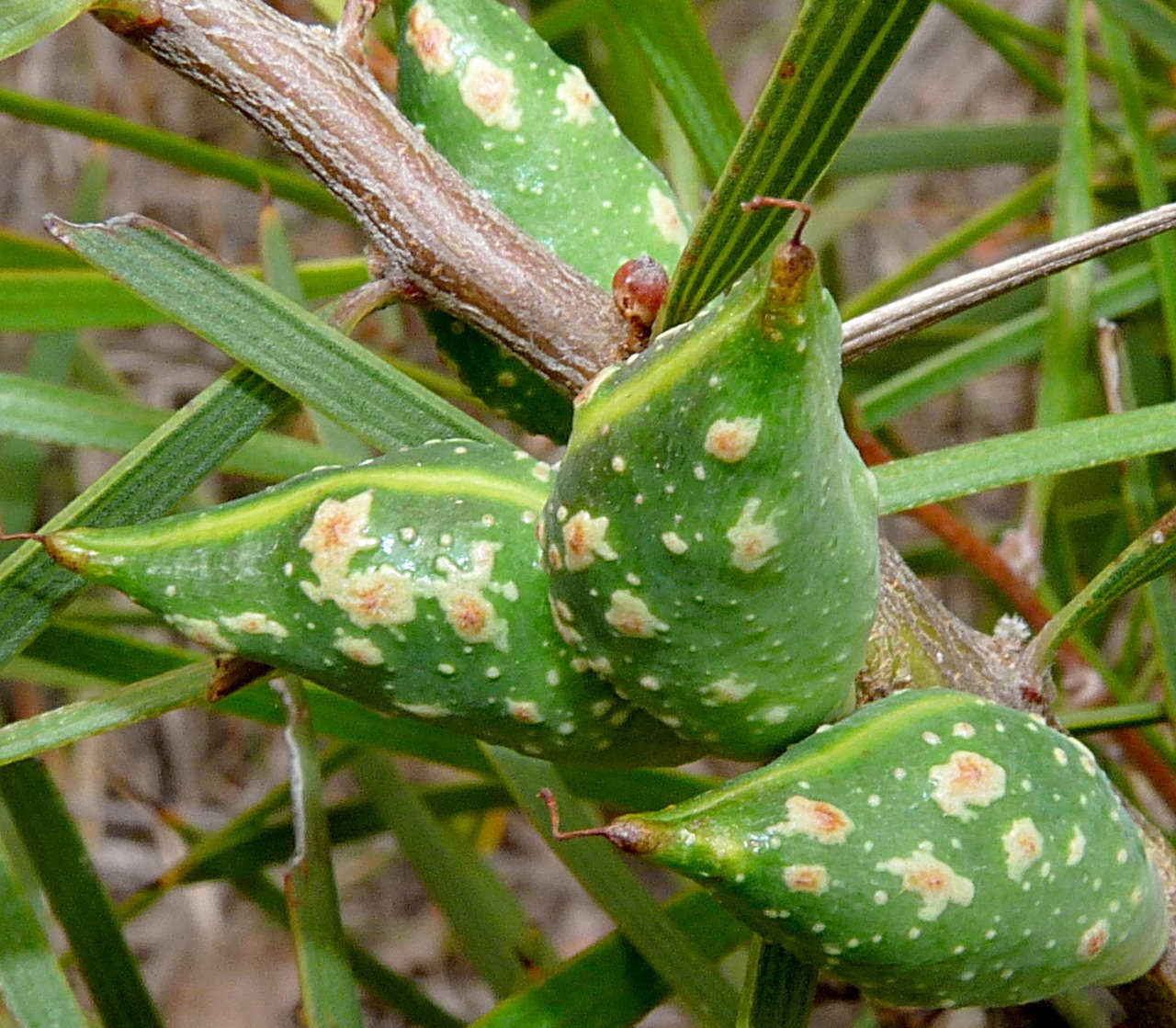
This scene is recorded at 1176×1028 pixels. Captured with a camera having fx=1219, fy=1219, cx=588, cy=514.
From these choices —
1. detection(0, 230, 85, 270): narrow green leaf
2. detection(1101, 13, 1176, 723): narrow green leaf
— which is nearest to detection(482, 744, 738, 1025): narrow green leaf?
detection(1101, 13, 1176, 723): narrow green leaf

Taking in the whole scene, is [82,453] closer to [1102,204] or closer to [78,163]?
[78,163]

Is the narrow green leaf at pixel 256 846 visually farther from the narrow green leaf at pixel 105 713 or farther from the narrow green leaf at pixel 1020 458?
the narrow green leaf at pixel 1020 458

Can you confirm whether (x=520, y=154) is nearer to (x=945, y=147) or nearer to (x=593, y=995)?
(x=593, y=995)

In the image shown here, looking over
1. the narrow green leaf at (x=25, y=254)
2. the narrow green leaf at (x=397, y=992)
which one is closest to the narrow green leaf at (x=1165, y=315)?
the narrow green leaf at (x=397, y=992)

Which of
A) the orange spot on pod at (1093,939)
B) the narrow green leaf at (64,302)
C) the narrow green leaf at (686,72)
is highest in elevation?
the narrow green leaf at (686,72)

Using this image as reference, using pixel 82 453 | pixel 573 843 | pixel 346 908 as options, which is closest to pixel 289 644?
pixel 573 843

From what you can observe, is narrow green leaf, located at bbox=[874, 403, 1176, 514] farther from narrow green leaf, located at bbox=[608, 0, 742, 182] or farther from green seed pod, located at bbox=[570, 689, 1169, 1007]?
narrow green leaf, located at bbox=[608, 0, 742, 182]

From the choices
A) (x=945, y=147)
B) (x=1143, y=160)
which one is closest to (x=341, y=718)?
(x=1143, y=160)
